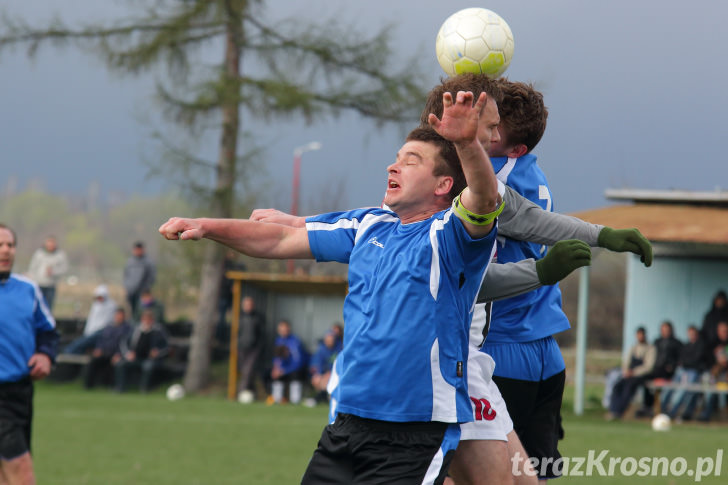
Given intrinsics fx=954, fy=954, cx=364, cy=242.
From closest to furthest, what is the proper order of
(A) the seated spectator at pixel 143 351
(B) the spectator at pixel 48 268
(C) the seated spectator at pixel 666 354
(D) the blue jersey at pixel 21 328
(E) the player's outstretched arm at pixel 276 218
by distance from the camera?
(E) the player's outstretched arm at pixel 276 218
(D) the blue jersey at pixel 21 328
(C) the seated spectator at pixel 666 354
(A) the seated spectator at pixel 143 351
(B) the spectator at pixel 48 268

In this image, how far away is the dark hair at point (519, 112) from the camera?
384cm

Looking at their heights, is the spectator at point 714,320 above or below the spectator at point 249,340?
above

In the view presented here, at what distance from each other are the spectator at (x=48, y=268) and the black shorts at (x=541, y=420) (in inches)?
647

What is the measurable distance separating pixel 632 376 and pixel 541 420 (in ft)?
39.1

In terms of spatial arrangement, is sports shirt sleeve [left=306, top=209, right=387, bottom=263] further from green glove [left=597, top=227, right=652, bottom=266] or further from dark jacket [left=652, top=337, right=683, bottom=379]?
dark jacket [left=652, top=337, right=683, bottom=379]

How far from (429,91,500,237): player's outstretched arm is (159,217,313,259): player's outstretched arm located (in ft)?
2.58

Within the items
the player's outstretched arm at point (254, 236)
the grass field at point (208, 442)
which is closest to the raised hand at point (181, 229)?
the player's outstretched arm at point (254, 236)

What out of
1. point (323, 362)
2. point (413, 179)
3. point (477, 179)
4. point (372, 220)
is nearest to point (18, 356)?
point (372, 220)

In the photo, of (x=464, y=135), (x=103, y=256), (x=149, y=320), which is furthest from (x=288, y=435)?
(x=103, y=256)

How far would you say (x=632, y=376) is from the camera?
1539 centimetres

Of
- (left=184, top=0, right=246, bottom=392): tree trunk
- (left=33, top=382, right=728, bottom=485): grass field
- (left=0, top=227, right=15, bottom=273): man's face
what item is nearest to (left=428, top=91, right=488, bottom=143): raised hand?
(left=0, top=227, right=15, bottom=273): man's face

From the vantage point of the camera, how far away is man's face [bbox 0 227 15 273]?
6.83 metres

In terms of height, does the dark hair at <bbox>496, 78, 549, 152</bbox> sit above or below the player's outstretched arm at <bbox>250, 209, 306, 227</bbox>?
above

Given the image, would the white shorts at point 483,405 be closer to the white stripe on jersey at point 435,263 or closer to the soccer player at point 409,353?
the soccer player at point 409,353
